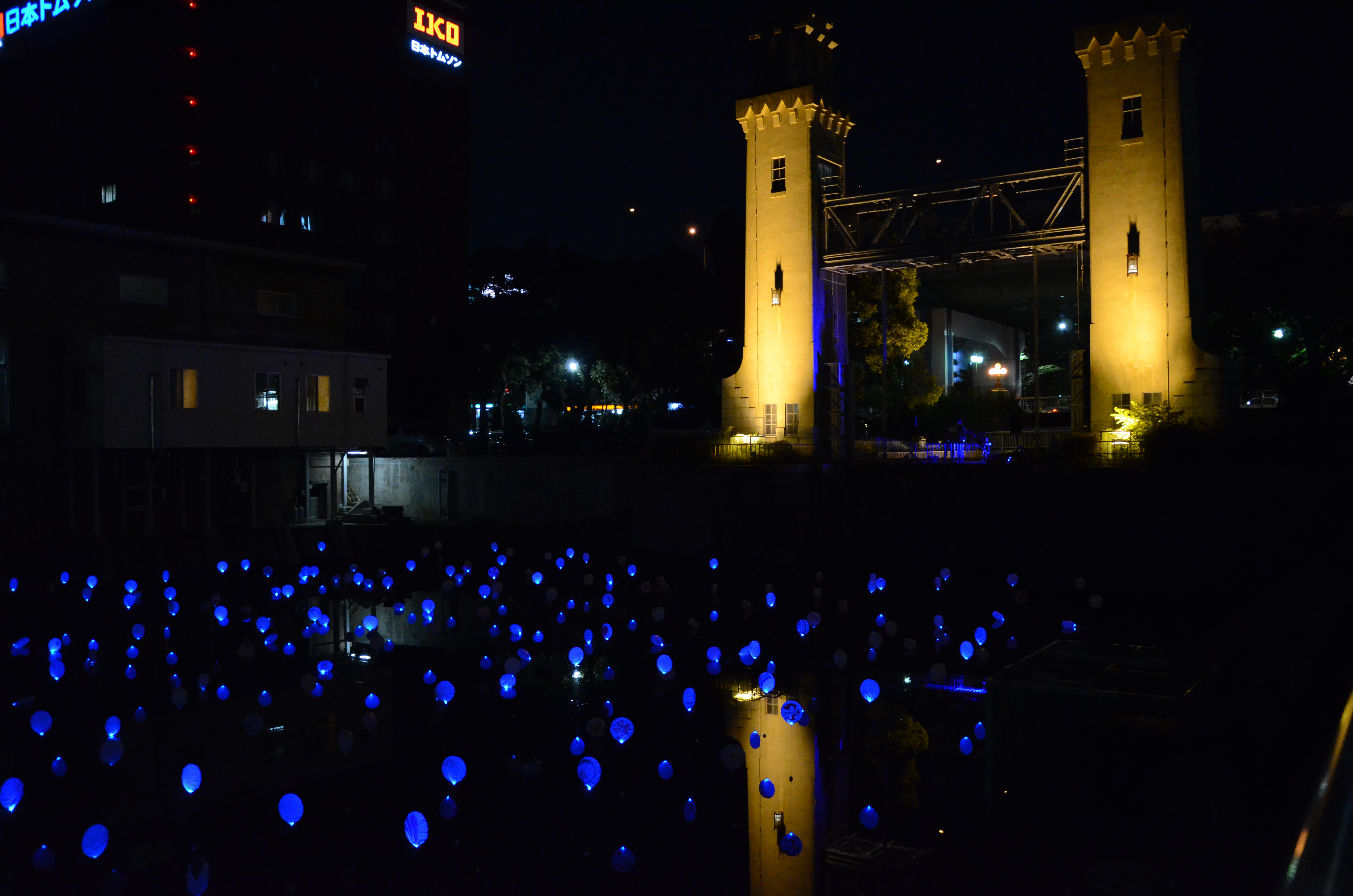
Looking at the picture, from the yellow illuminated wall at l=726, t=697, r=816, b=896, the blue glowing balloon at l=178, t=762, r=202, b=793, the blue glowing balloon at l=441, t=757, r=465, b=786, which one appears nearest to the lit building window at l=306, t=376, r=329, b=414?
the yellow illuminated wall at l=726, t=697, r=816, b=896

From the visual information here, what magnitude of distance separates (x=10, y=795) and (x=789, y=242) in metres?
26.4

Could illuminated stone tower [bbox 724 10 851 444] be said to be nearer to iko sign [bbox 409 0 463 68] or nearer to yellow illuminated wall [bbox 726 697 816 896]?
yellow illuminated wall [bbox 726 697 816 896]

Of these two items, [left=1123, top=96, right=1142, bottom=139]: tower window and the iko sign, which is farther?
the iko sign

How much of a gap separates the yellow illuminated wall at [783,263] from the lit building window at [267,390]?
47.6ft

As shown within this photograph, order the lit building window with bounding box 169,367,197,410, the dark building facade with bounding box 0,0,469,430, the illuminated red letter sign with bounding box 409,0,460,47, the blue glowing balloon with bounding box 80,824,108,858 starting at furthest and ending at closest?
1. the illuminated red letter sign with bounding box 409,0,460,47
2. the dark building facade with bounding box 0,0,469,430
3. the lit building window with bounding box 169,367,197,410
4. the blue glowing balloon with bounding box 80,824,108,858

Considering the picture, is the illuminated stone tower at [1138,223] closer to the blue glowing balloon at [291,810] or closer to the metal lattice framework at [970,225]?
the metal lattice framework at [970,225]

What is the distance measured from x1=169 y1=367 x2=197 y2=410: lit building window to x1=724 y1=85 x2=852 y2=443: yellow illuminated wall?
16308 mm

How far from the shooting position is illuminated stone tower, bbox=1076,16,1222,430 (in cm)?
2717

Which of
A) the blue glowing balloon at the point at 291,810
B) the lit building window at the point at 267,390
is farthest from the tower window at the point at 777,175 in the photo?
the blue glowing balloon at the point at 291,810

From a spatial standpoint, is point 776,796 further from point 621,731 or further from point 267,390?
point 267,390

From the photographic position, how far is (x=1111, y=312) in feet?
91.7

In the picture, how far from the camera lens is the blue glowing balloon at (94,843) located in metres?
10.2

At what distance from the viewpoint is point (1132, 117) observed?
92.1ft

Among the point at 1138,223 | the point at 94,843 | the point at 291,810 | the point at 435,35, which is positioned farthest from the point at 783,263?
the point at 435,35
